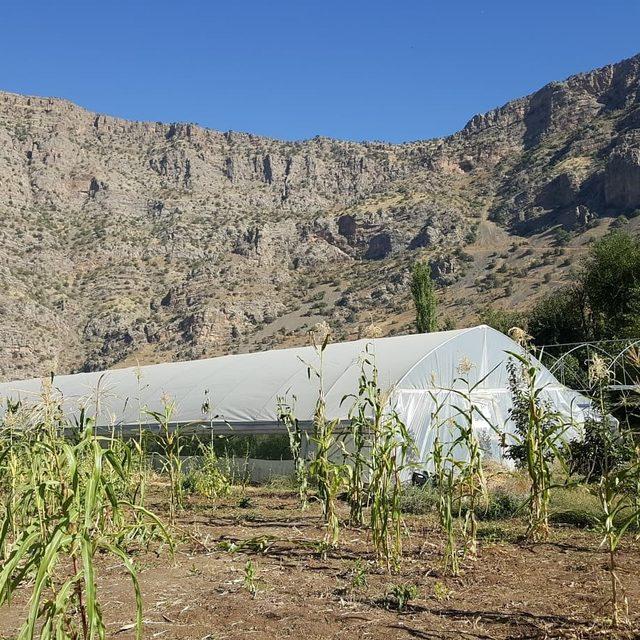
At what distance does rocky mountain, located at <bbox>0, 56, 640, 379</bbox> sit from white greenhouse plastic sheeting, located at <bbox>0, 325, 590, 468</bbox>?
33.2 m

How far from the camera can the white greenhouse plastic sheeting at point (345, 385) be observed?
635 inches

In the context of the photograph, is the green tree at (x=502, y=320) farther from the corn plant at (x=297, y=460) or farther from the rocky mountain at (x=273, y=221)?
the corn plant at (x=297, y=460)

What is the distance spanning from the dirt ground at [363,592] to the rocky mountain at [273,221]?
148 ft

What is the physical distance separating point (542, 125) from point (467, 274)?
37671 millimetres

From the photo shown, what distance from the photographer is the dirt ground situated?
5.23 meters

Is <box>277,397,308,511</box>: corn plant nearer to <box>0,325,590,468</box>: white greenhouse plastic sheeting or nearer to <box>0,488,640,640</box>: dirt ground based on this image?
<box>0,325,590,468</box>: white greenhouse plastic sheeting

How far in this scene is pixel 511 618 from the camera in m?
5.33

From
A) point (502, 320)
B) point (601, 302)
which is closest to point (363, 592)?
point (601, 302)

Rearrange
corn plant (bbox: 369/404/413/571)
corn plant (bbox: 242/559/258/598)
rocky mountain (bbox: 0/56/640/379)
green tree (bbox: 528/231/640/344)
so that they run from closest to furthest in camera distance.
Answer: corn plant (bbox: 242/559/258/598) → corn plant (bbox: 369/404/413/571) → green tree (bbox: 528/231/640/344) → rocky mountain (bbox: 0/56/640/379)

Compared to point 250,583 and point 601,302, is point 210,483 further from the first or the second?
point 601,302

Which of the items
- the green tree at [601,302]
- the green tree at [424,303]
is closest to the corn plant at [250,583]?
the green tree at [601,302]

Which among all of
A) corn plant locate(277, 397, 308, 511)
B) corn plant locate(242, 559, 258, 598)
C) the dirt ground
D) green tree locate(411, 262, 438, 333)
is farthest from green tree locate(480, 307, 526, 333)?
corn plant locate(242, 559, 258, 598)

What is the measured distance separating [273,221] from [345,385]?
67871 millimetres

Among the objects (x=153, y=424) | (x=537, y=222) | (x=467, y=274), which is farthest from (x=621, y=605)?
(x=537, y=222)
